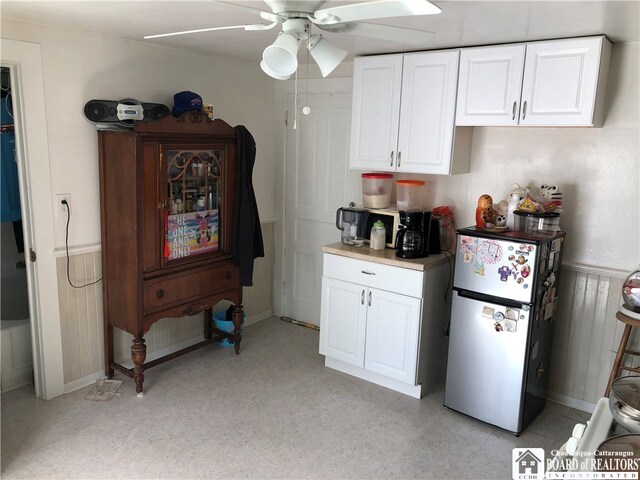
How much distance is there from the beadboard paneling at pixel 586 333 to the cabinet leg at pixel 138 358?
2599 millimetres

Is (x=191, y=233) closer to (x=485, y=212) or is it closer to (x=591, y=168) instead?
(x=485, y=212)

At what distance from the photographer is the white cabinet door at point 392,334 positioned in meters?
3.23

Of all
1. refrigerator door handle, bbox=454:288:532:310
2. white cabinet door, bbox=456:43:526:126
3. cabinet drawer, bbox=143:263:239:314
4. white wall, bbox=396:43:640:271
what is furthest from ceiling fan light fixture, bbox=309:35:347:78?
cabinet drawer, bbox=143:263:239:314

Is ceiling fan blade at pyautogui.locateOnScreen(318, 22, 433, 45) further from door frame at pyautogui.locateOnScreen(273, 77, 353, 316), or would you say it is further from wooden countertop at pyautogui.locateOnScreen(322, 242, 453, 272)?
door frame at pyautogui.locateOnScreen(273, 77, 353, 316)

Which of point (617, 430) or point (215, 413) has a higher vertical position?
point (617, 430)

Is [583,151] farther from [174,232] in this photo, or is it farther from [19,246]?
[19,246]

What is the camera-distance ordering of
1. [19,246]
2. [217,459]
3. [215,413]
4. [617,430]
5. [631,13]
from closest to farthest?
[617,430]
[631,13]
[217,459]
[215,413]
[19,246]

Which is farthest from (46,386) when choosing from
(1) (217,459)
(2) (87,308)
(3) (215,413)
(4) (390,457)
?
(4) (390,457)

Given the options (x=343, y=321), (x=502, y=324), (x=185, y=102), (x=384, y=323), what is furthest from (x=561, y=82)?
(x=185, y=102)

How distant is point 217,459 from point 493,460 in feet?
4.74

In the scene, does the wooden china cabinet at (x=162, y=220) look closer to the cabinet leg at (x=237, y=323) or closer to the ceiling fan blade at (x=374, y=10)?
the cabinet leg at (x=237, y=323)

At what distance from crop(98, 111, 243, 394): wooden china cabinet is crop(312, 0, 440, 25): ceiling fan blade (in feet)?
5.44

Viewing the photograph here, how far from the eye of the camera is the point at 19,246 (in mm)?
3623

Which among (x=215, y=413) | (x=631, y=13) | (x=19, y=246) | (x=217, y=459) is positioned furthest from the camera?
(x=19, y=246)
